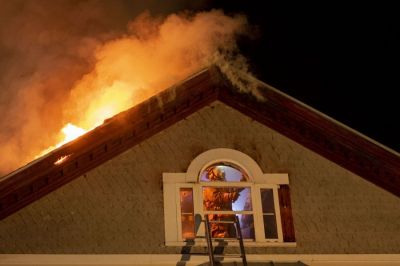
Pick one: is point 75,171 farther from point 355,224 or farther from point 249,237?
point 355,224

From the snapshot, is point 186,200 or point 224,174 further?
point 224,174

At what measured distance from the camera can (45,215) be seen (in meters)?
8.29

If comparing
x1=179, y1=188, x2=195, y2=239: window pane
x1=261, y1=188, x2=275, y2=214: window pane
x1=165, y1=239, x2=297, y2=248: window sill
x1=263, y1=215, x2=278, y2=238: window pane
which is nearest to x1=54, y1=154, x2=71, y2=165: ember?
x1=179, y1=188, x2=195, y2=239: window pane

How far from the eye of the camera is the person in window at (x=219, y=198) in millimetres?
9227

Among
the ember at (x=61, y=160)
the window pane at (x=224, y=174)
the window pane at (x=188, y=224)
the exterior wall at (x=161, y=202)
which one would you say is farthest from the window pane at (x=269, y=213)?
the ember at (x=61, y=160)

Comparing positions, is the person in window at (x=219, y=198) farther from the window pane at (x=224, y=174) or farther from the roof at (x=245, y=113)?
the roof at (x=245, y=113)

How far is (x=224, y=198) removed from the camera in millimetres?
9328

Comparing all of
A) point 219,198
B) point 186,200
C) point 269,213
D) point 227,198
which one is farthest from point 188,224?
point 269,213

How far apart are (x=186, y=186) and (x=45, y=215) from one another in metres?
2.16

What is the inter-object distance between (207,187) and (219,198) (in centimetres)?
42

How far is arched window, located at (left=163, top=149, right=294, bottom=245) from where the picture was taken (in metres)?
8.69

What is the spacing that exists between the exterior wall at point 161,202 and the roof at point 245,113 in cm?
13

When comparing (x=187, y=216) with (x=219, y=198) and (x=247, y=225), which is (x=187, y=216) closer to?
(x=219, y=198)

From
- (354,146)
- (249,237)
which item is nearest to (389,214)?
(354,146)
